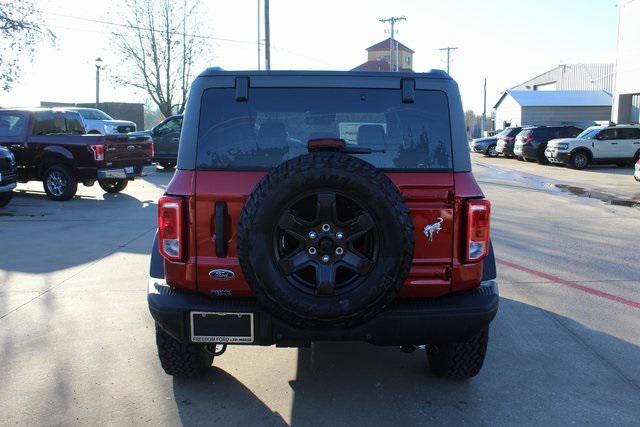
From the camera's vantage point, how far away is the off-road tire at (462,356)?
3727 millimetres

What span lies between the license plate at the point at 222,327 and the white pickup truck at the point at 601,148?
75.7 feet

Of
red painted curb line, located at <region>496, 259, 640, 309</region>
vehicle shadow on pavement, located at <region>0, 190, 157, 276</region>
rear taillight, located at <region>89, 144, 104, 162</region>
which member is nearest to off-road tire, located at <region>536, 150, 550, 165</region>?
vehicle shadow on pavement, located at <region>0, 190, 157, 276</region>

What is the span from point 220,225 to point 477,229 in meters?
1.39

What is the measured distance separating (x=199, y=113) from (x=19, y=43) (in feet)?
80.8

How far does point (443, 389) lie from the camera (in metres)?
3.78

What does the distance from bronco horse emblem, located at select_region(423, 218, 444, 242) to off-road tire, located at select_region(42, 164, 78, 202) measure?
1133 cm

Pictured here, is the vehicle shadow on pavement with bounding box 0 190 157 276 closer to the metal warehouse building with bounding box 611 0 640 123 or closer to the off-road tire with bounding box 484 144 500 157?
the off-road tire with bounding box 484 144 500 157

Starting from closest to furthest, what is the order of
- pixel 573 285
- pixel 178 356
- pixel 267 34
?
pixel 178 356, pixel 573 285, pixel 267 34

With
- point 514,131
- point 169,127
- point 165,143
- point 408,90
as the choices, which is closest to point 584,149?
point 514,131

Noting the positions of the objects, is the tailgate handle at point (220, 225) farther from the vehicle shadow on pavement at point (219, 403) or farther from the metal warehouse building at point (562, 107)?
the metal warehouse building at point (562, 107)

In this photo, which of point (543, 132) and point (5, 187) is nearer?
point (5, 187)

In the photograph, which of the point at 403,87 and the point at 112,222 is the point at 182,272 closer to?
the point at 403,87

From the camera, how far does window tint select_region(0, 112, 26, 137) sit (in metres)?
13.0

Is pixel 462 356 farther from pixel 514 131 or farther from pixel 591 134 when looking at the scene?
pixel 514 131
